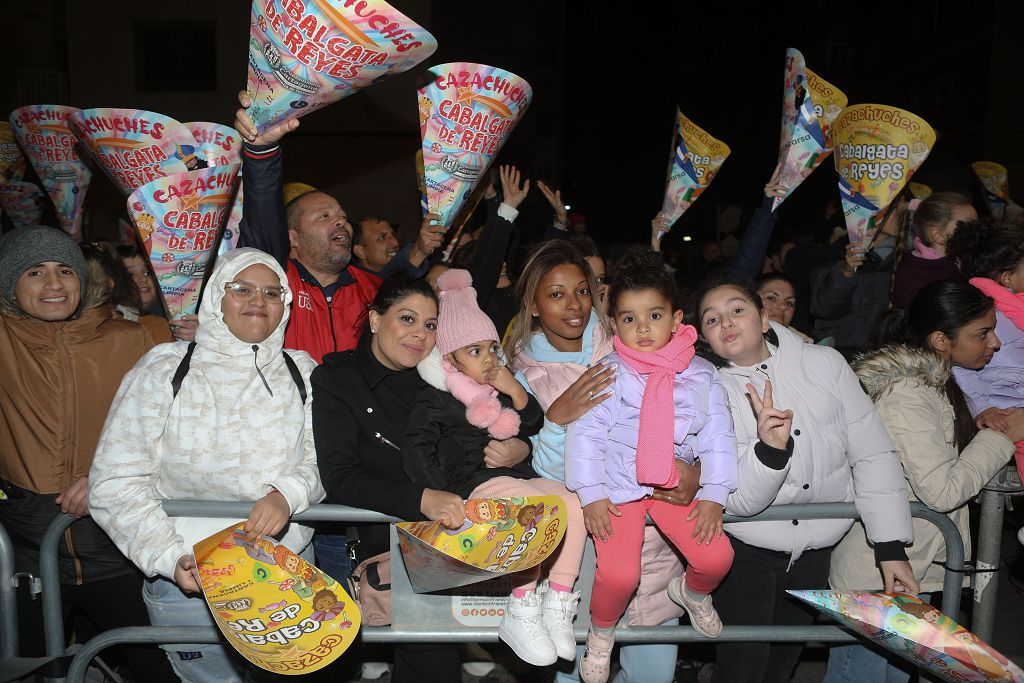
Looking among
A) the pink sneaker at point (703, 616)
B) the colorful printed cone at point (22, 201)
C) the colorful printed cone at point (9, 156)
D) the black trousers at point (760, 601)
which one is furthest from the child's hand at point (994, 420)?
the colorful printed cone at point (9, 156)

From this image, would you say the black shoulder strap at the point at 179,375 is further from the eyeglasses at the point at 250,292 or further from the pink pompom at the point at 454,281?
the pink pompom at the point at 454,281

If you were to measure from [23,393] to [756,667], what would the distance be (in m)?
3.46

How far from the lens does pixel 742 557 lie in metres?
3.43

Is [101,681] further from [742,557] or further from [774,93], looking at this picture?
[774,93]

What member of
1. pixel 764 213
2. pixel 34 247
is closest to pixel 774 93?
pixel 764 213

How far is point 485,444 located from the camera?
3.39 m

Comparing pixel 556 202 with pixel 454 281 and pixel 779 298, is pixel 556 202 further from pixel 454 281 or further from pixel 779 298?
pixel 454 281

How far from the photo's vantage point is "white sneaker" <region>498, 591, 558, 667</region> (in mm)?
3002

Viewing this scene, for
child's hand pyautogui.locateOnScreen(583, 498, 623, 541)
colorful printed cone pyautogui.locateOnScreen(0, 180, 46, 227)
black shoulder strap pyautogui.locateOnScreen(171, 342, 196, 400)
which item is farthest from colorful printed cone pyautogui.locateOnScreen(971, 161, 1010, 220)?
colorful printed cone pyautogui.locateOnScreen(0, 180, 46, 227)

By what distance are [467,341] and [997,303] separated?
2980mm

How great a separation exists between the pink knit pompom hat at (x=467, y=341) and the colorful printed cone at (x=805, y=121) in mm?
2716

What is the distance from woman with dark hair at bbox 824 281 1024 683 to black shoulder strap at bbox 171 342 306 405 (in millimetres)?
2560

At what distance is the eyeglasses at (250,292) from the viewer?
3.22 m

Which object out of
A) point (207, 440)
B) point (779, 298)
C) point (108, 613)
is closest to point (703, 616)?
point (207, 440)
